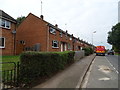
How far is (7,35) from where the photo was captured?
17.0 metres

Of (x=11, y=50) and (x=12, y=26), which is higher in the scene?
(x=12, y=26)

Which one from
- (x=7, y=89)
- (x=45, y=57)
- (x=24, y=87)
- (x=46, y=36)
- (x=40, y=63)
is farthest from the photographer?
(x=46, y=36)

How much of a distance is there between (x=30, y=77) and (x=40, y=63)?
832mm

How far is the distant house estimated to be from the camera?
631 inches

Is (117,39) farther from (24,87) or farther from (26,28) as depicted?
(24,87)

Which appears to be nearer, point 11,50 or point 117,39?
point 11,50

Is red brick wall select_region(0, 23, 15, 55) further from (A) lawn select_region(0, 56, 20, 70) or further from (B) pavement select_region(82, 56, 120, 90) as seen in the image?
(B) pavement select_region(82, 56, 120, 90)

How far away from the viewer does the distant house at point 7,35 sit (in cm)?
1602

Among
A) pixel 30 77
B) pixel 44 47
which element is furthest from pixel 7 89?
pixel 44 47

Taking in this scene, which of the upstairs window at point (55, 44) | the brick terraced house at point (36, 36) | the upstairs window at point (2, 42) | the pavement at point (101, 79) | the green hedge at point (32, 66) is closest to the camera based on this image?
the green hedge at point (32, 66)

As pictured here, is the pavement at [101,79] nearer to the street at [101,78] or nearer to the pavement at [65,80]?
the street at [101,78]

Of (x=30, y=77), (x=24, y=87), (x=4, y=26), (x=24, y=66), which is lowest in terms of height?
(x=24, y=87)

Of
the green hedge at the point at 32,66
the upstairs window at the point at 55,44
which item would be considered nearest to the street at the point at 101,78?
the green hedge at the point at 32,66

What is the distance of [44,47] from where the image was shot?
2203 cm
